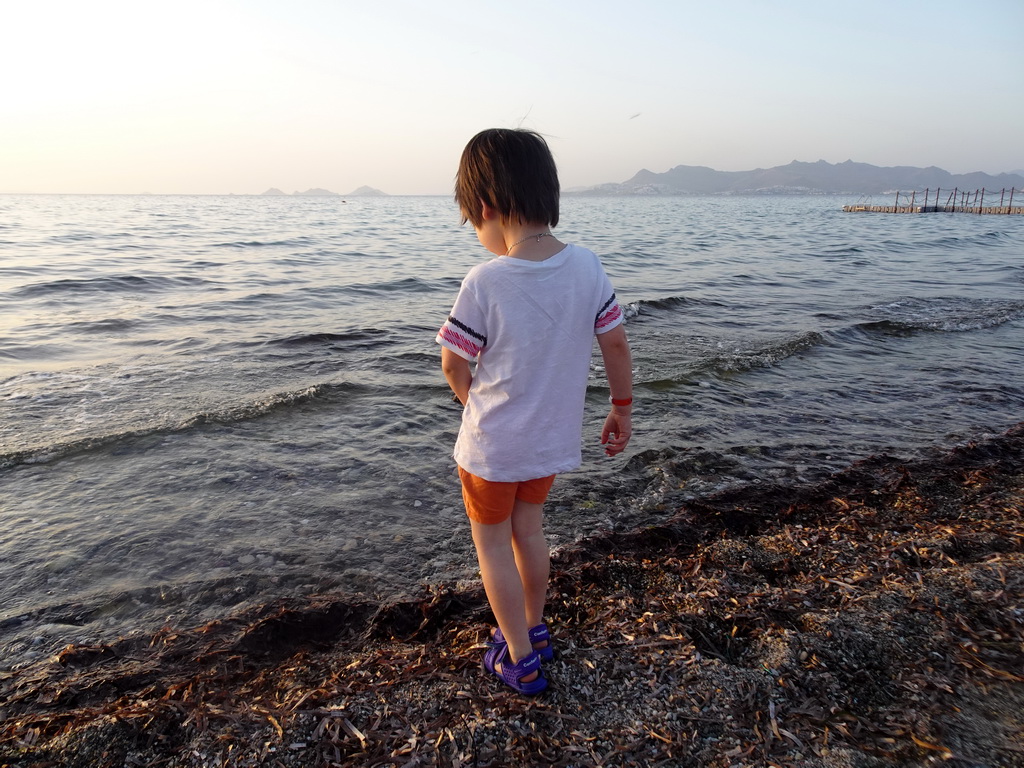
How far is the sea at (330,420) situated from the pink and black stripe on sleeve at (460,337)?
1.91 metres

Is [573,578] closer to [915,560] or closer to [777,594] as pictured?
[777,594]

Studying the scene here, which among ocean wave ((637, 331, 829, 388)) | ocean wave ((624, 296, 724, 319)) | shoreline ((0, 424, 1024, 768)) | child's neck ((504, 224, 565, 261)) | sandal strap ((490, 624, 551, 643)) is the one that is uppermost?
child's neck ((504, 224, 565, 261))

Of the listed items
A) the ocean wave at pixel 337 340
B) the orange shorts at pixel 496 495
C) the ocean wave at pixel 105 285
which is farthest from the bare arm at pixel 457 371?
the ocean wave at pixel 105 285

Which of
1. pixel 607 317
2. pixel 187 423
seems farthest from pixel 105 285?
pixel 607 317

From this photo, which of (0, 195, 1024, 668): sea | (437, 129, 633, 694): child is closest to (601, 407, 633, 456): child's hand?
(437, 129, 633, 694): child

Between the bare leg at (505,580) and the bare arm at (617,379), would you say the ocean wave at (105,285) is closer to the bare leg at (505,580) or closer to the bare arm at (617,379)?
the bare leg at (505,580)

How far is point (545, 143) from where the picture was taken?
212 centimetres

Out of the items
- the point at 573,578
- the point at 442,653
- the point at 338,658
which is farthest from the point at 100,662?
the point at 573,578

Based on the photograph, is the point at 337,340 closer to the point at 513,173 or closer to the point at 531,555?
the point at 531,555

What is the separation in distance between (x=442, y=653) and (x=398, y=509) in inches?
73.1

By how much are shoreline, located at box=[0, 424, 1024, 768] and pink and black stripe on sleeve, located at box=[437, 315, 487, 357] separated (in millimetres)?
1280

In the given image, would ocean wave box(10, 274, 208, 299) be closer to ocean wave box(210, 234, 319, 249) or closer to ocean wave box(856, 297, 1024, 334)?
ocean wave box(210, 234, 319, 249)

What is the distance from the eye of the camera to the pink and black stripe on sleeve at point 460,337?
206 centimetres

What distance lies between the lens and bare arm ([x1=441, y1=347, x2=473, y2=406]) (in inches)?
83.3
